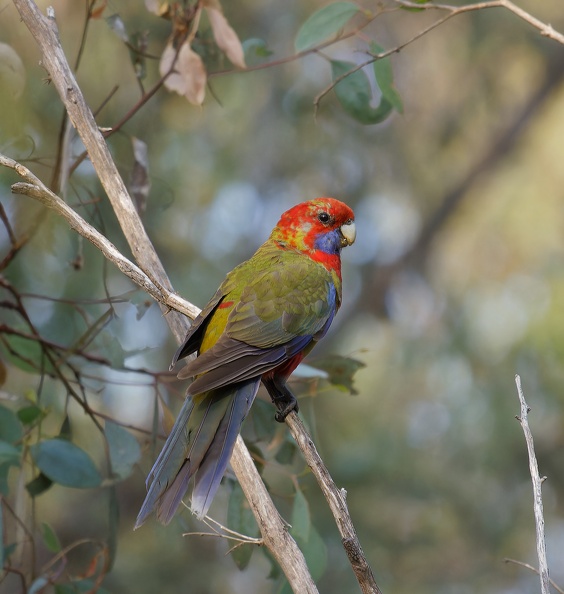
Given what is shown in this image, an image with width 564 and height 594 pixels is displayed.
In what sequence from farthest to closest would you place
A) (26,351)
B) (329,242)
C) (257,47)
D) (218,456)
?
1. (329,242)
2. (257,47)
3. (26,351)
4. (218,456)

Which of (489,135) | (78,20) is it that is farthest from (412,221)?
(78,20)

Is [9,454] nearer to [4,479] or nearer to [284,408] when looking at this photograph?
[4,479]

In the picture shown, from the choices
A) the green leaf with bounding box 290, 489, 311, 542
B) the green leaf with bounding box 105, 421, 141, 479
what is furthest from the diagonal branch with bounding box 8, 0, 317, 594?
the green leaf with bounding box 105, 421, 141, 479

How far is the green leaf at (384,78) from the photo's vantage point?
8.45ft

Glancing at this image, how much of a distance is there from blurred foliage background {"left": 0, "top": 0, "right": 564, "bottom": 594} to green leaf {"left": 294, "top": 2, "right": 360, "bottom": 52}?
1454 millimetres

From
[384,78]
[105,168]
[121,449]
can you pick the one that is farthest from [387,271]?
[105,168]

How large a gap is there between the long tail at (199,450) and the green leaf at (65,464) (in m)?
0.51

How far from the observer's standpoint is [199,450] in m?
2.05

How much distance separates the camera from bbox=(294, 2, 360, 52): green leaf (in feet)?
8.36

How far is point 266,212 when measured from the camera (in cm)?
591

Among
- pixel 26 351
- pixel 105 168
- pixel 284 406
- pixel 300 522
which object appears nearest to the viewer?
pixel 105 168

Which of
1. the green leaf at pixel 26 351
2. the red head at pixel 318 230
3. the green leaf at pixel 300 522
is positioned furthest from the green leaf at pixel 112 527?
the red head at pixel 318 230

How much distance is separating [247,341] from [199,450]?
0.36m

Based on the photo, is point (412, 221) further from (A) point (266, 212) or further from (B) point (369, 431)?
(B) point (369, 431)
